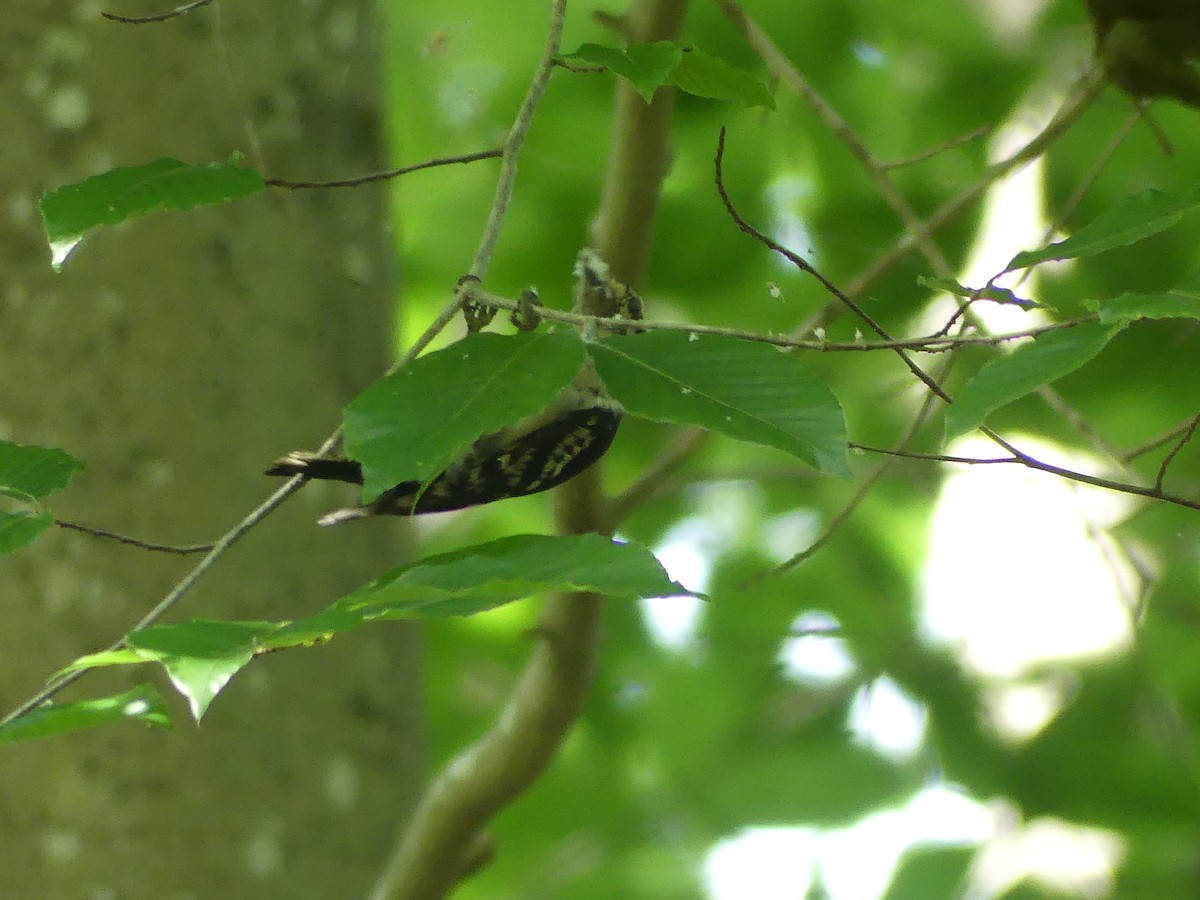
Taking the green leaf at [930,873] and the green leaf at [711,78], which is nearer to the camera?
the green leaf at [711,78]

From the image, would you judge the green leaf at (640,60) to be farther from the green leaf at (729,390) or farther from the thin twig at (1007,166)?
the thin twig at (1007,166)

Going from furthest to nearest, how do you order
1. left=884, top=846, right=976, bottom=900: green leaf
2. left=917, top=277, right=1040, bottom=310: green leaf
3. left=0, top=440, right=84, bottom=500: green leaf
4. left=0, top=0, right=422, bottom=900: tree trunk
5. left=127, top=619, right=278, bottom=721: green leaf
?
left=884, top=846, right=976, bottom=900: green leaf < left=0, top=0, right=422, bottom=900: tree trunk < left=0, top=440, right=84, bottom=500: green leaf < left=917, top=277, right=1040, bottom=310: green leaf < left=127, top=619, right=278, bottom=721: green leaf

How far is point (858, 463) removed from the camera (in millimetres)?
2441

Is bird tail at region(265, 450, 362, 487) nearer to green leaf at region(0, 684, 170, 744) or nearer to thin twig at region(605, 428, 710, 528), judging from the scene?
green leaf at region(0, 684, 170, 744)

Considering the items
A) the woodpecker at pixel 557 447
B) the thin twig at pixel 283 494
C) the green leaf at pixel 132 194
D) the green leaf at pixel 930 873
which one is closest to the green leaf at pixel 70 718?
the thin twig at pixel 283 494

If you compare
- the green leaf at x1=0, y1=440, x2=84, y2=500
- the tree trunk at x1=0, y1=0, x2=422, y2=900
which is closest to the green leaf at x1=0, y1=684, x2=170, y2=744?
the green leaf at x1=0, y1=440, x2=84, y2=500

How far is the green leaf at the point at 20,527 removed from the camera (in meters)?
0.78

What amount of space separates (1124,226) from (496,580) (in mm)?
489

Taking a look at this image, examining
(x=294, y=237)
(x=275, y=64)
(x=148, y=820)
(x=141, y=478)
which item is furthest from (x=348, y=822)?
(x=275, y=64)

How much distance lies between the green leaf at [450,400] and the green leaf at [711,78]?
28 cm

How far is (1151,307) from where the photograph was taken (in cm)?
65

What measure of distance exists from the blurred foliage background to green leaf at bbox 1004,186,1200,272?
0.88 m

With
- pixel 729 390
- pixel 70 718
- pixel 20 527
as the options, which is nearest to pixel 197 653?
pixel 70 718

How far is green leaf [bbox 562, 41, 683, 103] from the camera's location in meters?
0.80
